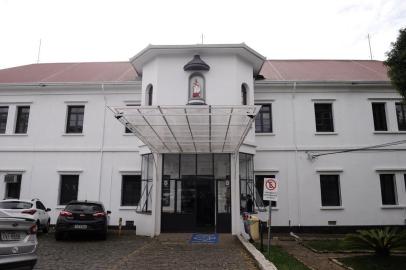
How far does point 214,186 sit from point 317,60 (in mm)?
13848

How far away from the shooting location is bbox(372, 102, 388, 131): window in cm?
1905

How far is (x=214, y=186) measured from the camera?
15.9m

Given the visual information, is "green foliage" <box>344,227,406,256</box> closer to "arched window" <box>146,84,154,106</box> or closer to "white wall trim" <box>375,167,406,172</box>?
"white wall trim" <box>375,167,406,172</box>

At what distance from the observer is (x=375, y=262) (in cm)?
974

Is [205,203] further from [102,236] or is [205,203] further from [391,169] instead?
[391,169]

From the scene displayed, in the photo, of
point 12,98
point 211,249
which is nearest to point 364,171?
point 211,249

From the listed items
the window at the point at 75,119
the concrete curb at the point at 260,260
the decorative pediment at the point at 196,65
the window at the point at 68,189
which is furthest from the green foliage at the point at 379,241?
the window at the point at 75,119

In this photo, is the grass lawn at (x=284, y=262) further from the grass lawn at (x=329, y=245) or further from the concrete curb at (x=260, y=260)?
the grass lawn at (x=329, y=245)

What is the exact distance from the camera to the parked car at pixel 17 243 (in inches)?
230

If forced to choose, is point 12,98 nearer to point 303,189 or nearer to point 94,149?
point 94,149

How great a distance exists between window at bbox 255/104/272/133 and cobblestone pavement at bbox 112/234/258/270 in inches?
279

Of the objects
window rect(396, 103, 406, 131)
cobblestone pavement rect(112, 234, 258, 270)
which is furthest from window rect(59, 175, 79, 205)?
window rect(396, 103, 406, 131)

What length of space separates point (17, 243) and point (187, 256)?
17.6ft

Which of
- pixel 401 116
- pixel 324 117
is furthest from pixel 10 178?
pixel 401 116
